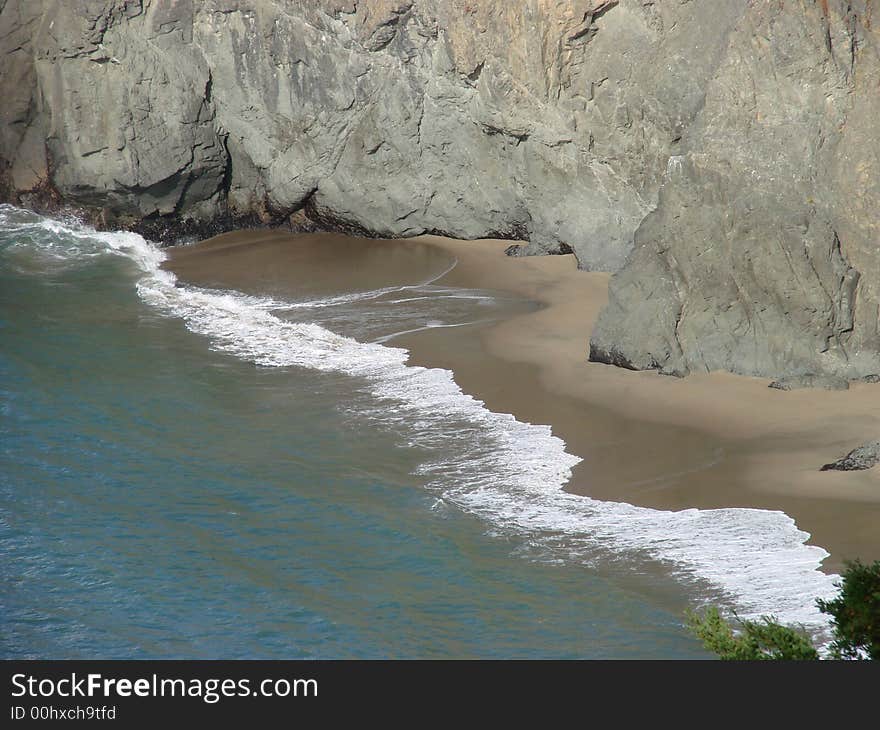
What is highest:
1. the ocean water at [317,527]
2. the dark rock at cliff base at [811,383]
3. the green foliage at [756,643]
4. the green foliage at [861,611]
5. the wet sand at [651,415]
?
the green foliage at [861,611]

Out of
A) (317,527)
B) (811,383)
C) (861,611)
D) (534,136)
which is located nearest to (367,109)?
(534,136)

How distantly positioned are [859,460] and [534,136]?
13.4 metres

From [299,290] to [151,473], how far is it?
34.1 feet

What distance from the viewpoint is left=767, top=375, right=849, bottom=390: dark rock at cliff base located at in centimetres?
1792

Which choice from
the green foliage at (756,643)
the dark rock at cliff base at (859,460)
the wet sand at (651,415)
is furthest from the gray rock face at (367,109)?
the green foliage at (756,643)

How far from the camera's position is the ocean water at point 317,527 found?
40.5 ft

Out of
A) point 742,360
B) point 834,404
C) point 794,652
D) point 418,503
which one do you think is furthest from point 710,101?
point 794,652

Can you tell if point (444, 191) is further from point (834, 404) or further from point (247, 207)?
point (834, 404)

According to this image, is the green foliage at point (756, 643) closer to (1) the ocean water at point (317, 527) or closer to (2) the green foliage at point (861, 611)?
(2) the green foliage at point (861, 611)

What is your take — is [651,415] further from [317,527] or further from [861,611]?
[861,611]

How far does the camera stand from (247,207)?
31.6 meters

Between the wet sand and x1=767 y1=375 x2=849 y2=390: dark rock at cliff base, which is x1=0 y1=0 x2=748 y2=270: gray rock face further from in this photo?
x1=767 y1=375 x2=849 y2=390: dark rock at cliff base

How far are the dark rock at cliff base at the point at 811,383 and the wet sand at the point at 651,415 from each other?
0.57 ft

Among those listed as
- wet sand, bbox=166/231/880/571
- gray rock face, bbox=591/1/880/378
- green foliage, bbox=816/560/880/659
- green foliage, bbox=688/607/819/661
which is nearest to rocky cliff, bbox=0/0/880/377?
gray rock face, bbox=591/1/880/378
